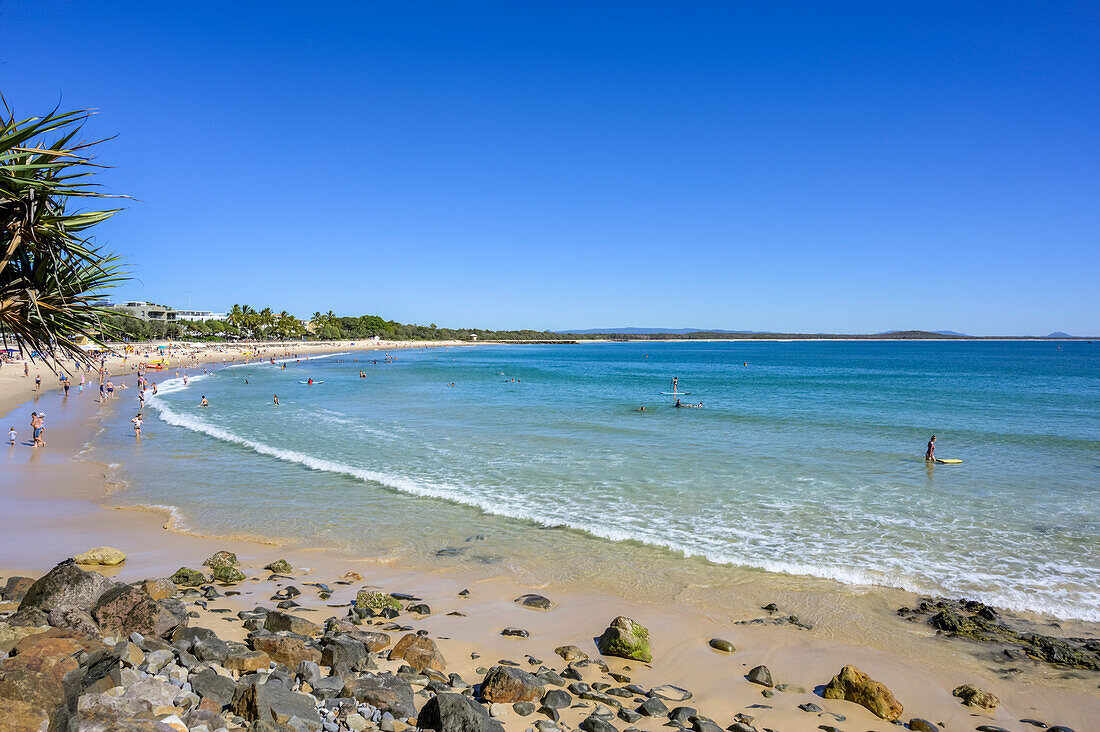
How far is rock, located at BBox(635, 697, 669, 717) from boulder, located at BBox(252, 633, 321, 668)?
11.7ft

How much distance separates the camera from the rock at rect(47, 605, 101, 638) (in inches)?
247

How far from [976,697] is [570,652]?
15.9 ft

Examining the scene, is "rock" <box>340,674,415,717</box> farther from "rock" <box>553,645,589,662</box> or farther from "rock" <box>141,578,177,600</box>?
"rock" <box>141,578,177,600</box>

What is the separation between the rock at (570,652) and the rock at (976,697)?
456 cm

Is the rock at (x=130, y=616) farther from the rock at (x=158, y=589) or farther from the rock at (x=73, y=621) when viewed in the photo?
the rock at (x=158, y=589)

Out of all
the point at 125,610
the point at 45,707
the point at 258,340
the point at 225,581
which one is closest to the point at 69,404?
the point at 225,581

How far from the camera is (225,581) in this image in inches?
394

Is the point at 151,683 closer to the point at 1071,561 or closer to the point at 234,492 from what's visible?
the point at 234,492

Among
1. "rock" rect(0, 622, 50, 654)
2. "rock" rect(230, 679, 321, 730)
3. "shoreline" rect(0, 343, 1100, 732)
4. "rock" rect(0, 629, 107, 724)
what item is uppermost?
"rock" rect(0, 629, 107, 724)

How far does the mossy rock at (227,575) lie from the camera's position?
32.9 ft

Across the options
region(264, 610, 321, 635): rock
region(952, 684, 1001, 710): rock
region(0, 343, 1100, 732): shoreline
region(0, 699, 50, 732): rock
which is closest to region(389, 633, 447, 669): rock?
region(0, 343, 1100, 732): shoreline

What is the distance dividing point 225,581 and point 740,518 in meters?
11.4

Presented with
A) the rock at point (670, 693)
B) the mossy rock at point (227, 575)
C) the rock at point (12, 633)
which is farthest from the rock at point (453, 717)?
the mossy rock at point (227, 575)

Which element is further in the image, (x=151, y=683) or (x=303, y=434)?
(x=303, y=434)
